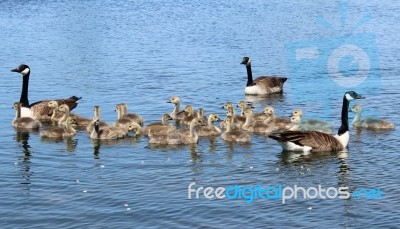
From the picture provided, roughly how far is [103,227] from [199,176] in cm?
410

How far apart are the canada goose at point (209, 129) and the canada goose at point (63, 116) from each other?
371 centimetres

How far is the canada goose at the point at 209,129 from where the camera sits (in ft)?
80.9

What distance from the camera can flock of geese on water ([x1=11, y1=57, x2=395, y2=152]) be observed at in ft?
75.2

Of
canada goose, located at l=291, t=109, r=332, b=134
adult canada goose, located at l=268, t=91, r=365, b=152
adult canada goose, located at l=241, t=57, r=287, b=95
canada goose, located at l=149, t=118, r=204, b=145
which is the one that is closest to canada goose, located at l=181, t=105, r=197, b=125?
canada goose, located at l=149, t=118, r=204, b=145

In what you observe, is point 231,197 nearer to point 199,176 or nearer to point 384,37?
point 199,176

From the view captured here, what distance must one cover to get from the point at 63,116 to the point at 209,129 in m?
4.61

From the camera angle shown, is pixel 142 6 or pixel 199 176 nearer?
pixel 199 176

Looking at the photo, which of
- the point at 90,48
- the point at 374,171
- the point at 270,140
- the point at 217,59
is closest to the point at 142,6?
the point at 90,48

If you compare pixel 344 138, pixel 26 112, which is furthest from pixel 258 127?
pixel 26 112

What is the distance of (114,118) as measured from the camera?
89.6 ft

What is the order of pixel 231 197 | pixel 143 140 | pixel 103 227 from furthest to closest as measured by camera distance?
pixel 143 140
pixel 231 197
pixel 103 227

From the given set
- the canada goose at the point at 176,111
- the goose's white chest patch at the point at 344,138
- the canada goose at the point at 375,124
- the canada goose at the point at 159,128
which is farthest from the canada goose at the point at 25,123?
the canada goose at the point at 375,124

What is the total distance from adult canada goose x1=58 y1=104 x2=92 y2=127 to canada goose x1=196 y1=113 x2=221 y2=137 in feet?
12.2

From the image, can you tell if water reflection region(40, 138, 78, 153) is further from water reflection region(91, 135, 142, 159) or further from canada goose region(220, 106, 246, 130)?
canada goose region(220, 106, 246, 130)
